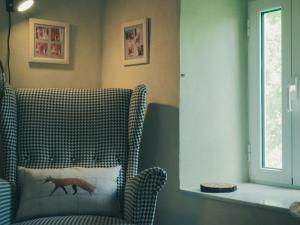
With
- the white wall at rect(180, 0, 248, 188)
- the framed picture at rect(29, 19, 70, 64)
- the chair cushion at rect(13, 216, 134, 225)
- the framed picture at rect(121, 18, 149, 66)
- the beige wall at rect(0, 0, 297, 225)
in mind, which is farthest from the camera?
the framed picture at rect(29, 19, 70, 64)

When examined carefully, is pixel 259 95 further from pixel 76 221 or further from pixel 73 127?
pixel 76 221

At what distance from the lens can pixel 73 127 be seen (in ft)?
7.79

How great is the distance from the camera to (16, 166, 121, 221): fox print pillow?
2049mm

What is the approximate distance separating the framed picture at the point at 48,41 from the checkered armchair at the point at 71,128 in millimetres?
352

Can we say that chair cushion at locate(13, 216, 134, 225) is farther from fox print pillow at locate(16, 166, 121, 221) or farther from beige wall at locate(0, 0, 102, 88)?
beige wall at locate(0, 0, 102, 88)

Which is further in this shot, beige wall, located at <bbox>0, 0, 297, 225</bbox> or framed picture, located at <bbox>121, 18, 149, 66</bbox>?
framed picture, located at <bbox>121, 18, 149, 66</bbox>

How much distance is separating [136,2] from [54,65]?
24.6 inches

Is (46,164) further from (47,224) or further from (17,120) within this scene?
(47,224)

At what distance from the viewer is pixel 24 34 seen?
2.63m

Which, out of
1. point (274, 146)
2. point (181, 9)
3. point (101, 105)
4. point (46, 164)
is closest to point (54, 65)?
point (101, 105)

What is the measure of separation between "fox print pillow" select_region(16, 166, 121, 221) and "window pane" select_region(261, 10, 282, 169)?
2.93 feet

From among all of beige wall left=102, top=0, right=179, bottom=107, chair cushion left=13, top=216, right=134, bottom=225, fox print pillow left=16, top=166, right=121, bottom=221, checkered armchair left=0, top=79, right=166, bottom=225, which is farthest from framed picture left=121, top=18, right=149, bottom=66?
chair cushion left=13, top=216, right=134, bottom=225

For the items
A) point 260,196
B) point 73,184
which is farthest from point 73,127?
point 260,196

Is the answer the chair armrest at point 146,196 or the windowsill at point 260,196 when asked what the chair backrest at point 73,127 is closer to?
the chair armrest at point 146,196
